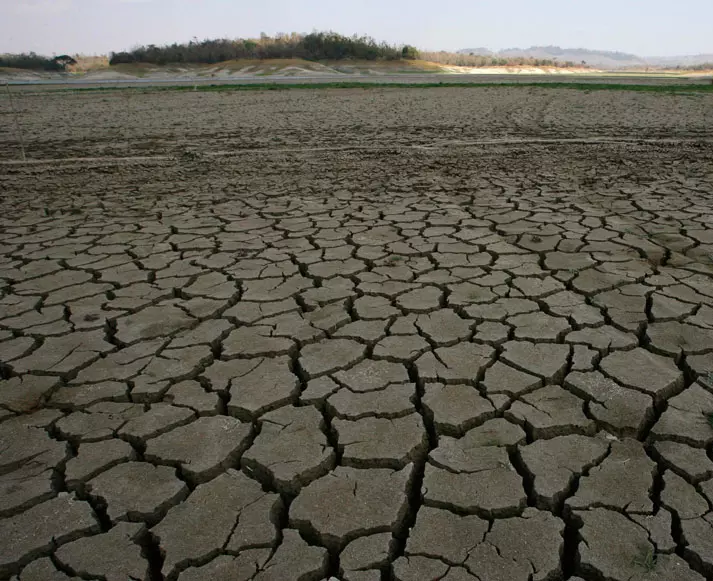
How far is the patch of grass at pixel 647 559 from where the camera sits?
1448 millimetres

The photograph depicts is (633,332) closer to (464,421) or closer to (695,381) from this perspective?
(695,381)

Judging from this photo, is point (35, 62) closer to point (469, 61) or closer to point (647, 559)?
point (469, 61)

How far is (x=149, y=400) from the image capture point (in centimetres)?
222

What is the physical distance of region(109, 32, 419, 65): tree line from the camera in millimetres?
39688

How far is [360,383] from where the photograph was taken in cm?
228

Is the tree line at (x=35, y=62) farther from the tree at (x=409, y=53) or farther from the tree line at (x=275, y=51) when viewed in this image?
the tree at (x=409, y=53)

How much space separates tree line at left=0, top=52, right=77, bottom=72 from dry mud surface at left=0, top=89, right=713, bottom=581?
136ft

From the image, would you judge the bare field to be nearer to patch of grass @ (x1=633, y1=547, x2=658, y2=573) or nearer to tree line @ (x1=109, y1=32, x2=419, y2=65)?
patch of grass @ (x1=633, y1=547, x2=658, y2=573)

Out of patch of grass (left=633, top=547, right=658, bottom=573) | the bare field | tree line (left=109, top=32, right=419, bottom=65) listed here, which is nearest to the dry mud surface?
patch of grass (left=633, top=547, right=658, bottom=573)

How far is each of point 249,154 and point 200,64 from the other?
35.6 m

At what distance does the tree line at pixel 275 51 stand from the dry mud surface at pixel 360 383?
3828cm

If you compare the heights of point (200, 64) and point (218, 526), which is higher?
point (200, 64)

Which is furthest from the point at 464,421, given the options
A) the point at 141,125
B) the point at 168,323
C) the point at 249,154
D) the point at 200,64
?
the point at 200,64

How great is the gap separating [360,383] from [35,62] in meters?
46.6
